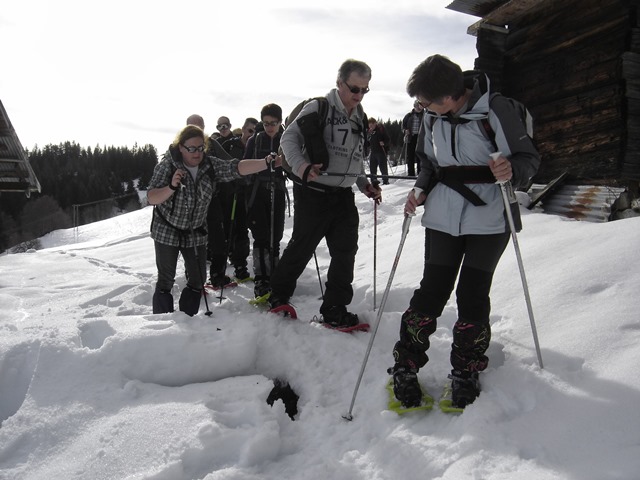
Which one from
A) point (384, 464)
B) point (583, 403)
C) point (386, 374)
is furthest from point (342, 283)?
point (583, 403)

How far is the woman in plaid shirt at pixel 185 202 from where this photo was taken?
149 inches

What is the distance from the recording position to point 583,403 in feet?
6.57

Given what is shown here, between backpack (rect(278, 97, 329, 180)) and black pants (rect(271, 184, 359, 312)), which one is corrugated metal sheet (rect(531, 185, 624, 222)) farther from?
backpack (rect(278, 97, 329, 180))

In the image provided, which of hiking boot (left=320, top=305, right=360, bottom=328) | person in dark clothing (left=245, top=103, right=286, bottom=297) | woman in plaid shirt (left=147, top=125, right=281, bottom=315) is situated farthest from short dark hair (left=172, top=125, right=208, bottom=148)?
hiking boot (left=320, top=305, right=360, bottom=328)

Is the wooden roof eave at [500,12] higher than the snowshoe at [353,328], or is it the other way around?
the wooden roof eave at [500,12]

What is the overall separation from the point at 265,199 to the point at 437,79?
3411 millimetres

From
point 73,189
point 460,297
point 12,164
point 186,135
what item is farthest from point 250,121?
point 73,189

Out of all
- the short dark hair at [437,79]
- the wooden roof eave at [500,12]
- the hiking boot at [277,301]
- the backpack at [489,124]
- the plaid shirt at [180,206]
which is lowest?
the hiking boot at [277,301]

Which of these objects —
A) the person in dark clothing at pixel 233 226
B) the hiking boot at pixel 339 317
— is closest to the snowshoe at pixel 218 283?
the person in dark clothing at pixel 233 226

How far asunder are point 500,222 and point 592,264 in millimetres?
1244

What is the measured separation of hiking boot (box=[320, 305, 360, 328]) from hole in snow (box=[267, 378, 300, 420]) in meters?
0.80

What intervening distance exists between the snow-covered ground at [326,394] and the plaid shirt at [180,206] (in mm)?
820

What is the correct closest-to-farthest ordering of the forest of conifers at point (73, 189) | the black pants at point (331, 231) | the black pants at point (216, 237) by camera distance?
the black pants at point (331, 231)
the black pants at point (216, 237)
the forest of conifers at point (73, 189)

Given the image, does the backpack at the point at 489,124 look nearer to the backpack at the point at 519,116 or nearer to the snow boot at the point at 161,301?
the backpack at the point at 519,116
